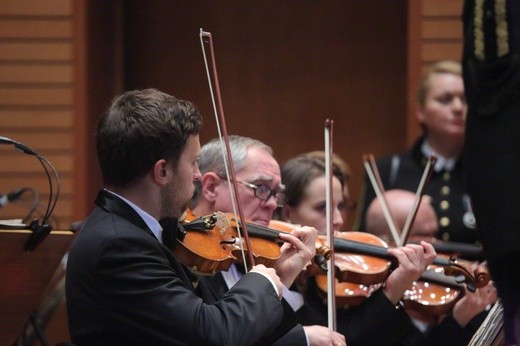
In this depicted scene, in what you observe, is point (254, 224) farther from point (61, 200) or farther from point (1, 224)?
point (61, 200)

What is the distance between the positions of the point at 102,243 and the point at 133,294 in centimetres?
12

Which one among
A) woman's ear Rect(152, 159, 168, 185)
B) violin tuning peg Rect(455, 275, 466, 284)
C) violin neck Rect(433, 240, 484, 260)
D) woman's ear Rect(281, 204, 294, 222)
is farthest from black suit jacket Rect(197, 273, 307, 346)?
violin neck Rect(433, 240, 484, 260)

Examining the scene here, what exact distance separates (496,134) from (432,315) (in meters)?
1.83

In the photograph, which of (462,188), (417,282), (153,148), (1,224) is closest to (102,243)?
(153,148)

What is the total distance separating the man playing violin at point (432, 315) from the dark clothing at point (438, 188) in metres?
0.27

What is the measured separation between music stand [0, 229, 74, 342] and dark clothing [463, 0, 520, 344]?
4.04ft

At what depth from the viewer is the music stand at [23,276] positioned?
2275 mm

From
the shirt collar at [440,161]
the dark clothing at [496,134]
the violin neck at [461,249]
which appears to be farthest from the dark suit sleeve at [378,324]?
the dark clothing at [496,134]

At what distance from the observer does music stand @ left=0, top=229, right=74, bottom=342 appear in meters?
2.28

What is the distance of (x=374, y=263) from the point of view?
9.32 ft

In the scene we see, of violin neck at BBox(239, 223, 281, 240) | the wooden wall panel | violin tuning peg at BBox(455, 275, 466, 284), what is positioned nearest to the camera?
violin neck at BBox(239, 223, 281, 240)

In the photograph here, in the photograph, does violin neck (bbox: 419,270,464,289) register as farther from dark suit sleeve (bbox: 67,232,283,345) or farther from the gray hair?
dark suit sleeve (bbox: 67,232,283,345)

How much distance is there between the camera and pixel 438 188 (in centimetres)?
382

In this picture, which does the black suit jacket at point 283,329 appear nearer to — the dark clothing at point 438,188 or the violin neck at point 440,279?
the violin neck at point 440,279
